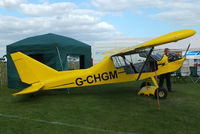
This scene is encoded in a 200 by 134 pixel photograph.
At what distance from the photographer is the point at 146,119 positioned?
455 centimetres

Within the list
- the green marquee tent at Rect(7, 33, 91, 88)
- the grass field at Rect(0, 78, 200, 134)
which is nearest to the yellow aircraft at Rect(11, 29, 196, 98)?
the grass field at Rect(0, 78, 200, 134)

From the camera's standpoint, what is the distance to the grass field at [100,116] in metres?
3.94

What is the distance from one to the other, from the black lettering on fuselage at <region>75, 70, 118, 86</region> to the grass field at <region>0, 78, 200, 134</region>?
3.20ft

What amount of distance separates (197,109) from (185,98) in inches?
61.2

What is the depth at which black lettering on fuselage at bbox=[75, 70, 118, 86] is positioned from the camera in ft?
23.7

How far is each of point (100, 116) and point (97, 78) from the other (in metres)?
2.60

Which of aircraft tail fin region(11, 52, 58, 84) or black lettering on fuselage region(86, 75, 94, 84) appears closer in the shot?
aircraft tail fin region(11, 52, 58, 84)

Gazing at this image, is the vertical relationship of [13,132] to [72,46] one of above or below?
below

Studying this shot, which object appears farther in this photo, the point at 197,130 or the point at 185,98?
the point at 185,98

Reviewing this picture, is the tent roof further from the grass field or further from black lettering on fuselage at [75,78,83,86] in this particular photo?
the grass field

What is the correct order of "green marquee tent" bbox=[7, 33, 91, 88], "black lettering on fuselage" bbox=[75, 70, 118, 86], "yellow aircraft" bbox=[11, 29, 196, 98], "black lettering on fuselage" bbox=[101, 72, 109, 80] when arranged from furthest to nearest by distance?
"green marquee tent" bbox=[7, 33, 91, 88] < "black lettering on fuselage" bbox=[101, 72, 109, 80] < "black lettering on fuselage" bbox=[75, 70, 118, 86] < "yellow aircraft" bbox=[11, 29, 196, 98]

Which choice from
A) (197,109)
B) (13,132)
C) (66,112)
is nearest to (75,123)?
(66,112)

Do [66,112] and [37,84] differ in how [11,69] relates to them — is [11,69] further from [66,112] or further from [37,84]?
[66,112]

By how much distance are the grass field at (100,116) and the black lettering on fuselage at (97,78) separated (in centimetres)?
97
